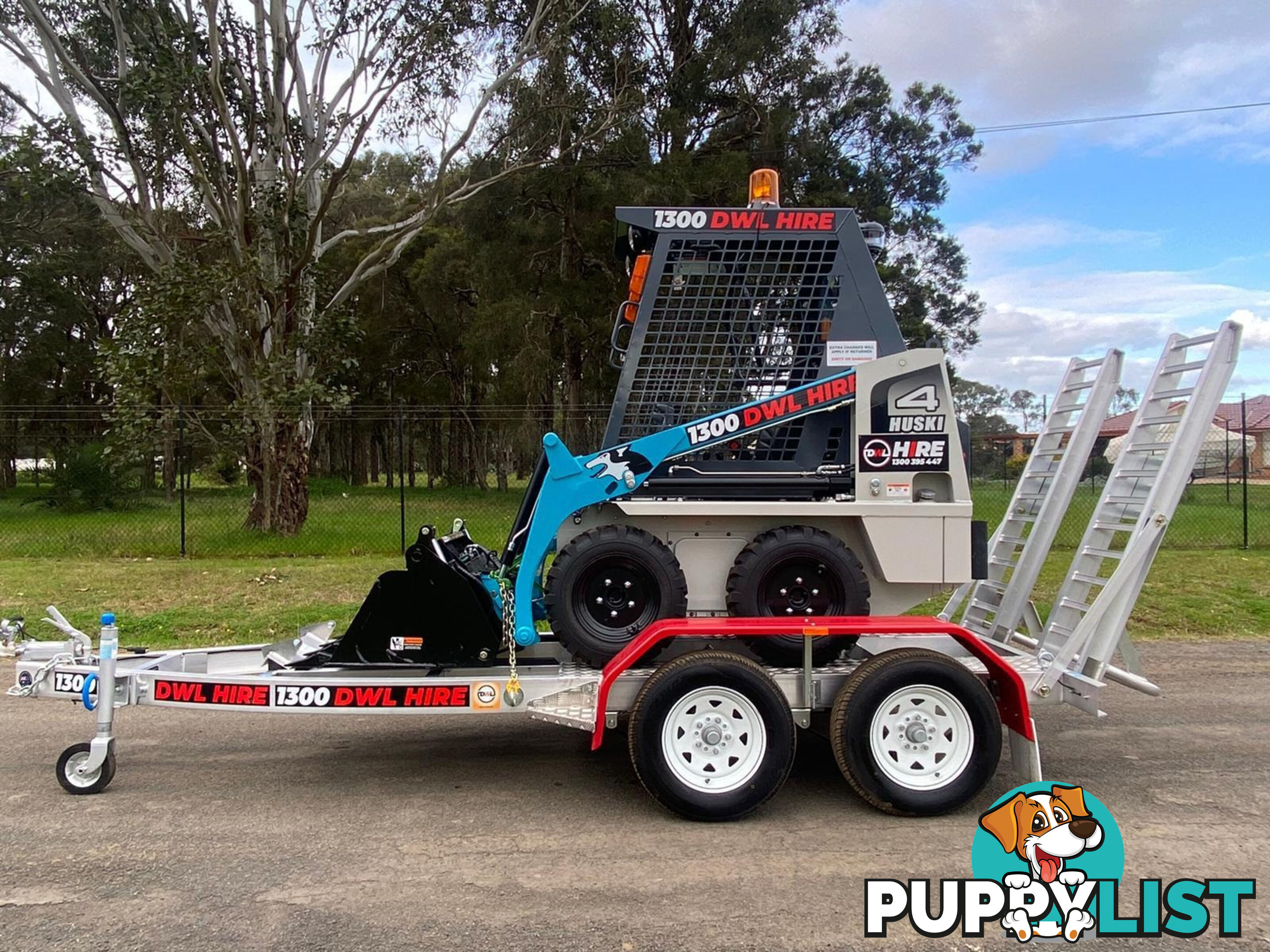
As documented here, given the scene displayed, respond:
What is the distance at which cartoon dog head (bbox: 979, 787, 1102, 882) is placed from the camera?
3928mm

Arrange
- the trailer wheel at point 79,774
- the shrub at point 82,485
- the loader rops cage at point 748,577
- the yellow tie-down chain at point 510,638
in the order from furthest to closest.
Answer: the shrub at point 82,485 → the trailer wheel at point 79,774 → the yellow tie-down chain at point 510,638 → the loader rops cage at point 748,577

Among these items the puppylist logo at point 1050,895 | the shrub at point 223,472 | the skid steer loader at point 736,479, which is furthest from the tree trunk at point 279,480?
the puppylist logo at point 1050,895

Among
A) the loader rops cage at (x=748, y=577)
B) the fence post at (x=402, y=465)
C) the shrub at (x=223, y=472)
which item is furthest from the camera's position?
the shrub at (x=223, y=472)

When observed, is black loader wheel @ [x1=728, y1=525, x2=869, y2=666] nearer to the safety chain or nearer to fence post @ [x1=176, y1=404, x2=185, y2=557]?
the safety chain

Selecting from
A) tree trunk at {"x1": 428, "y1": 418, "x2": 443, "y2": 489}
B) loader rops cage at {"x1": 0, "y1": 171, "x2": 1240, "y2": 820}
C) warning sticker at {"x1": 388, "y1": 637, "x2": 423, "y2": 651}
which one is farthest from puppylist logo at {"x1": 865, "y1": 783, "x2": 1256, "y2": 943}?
tree trunk at {"x1": 428, "y1": 418, "x2": 443, "y2": 489}

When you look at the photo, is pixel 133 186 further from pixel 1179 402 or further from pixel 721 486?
pixel 1179 402

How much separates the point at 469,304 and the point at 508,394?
11446 millimetres

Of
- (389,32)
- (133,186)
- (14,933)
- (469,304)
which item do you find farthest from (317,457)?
(14,933)

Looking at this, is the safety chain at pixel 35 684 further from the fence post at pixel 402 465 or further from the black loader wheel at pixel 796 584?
the fence post at pixel 402 465

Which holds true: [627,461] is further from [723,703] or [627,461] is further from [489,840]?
[489,840]

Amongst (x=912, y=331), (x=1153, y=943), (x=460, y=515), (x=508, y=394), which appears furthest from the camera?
(x=508, y=394)

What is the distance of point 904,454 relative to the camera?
5.11 metres

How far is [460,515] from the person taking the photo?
639 inches

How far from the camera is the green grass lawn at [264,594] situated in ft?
31.4
